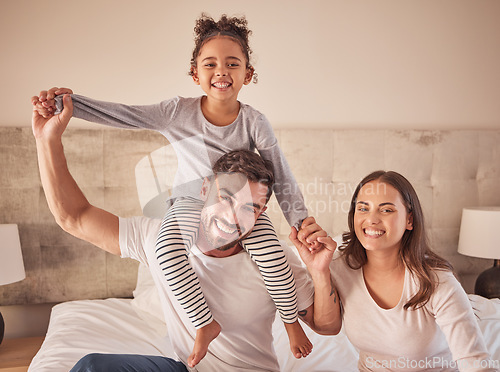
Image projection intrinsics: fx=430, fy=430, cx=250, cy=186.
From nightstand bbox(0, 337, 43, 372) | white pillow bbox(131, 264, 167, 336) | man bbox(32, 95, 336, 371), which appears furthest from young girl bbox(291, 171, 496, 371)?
nightstand bbox(0, 337, 43, 372)

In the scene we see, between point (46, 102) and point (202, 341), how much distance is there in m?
0.63

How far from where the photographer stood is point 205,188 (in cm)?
99

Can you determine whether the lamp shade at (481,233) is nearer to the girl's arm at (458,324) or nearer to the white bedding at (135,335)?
the white bedding at (135,335)

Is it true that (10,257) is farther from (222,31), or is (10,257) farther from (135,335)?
(222,31)

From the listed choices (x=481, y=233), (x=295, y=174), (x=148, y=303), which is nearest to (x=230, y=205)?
(x=148, y=303)

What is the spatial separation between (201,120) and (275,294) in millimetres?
462

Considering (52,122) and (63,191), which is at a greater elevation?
(52,122)

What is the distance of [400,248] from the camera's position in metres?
1.22

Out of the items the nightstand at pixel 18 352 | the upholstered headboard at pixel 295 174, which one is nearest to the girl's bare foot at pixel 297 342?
the upholstered headboard at pixel 295 174

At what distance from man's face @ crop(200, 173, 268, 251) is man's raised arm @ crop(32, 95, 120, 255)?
25 centimetres

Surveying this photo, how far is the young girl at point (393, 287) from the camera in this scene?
43.2 inches

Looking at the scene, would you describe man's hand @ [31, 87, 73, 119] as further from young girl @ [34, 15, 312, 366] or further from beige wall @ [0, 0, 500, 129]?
beige wall @ [0, 0, 500, 129]

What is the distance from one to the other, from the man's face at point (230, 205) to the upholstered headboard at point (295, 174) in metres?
1.03

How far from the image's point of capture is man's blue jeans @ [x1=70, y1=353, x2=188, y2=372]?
1009mm
